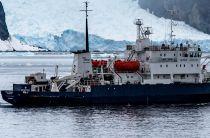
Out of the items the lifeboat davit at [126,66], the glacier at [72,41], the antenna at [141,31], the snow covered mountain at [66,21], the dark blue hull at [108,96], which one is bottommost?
the dark blue hull at [108,96]

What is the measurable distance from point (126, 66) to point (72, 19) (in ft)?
418

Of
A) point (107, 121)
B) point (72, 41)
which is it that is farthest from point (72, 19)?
point (107, 121)

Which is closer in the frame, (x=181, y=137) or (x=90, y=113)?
(x=181, y=137)

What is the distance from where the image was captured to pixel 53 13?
589 feet

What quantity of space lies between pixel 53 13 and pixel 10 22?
10.3 meters

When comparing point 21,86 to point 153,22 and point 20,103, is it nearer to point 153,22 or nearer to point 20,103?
point 20,103

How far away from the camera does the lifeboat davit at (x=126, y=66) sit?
56.7m

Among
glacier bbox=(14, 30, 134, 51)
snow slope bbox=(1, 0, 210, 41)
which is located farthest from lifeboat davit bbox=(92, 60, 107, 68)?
snow slope bbox=(1, 0, 210, 41)

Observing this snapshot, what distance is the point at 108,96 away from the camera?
56.6 meters

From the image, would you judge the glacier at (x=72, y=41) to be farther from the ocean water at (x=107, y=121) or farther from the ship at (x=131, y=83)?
the ocean water at (x=107, y=121)

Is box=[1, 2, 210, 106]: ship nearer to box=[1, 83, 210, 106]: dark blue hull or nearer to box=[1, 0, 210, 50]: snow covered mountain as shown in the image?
box=[1, 83, 210, 106]: dark blue hull

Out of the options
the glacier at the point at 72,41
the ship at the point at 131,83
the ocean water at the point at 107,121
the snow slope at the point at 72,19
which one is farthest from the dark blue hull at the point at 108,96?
the snow slope at the point at 72,19

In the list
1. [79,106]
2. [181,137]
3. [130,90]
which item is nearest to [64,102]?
[79,106]

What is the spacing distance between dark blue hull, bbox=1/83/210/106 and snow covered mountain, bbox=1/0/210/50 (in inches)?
4338
